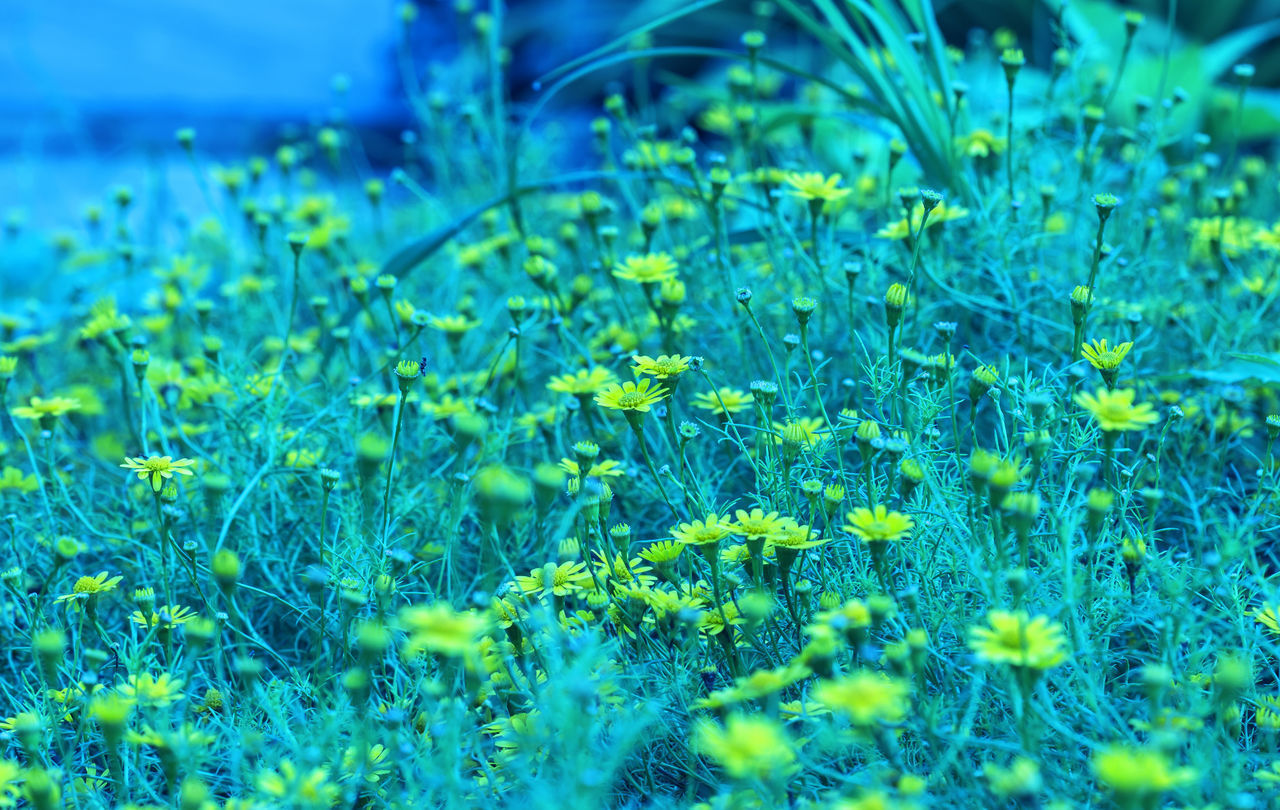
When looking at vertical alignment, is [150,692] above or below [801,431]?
below

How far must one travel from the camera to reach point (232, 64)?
11.8ft

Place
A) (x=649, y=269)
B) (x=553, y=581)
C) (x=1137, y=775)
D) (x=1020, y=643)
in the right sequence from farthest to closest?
(x=649, y=269), (x=553, y=581), (x=1020, y=643), (x=1137, y=775)

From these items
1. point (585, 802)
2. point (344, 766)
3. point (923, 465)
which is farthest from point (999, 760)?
point (344, 766)

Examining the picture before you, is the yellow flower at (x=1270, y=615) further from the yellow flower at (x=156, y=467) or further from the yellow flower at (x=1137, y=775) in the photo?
the yellow flower at (x=156, y=467)

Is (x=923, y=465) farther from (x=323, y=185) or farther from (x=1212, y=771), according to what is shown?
(x=323, y=185)

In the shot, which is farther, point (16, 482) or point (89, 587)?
point (16, 482)

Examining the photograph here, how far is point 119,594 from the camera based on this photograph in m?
1.19

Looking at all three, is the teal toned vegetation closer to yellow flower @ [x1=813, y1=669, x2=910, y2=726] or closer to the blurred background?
yellow flower @ [x1=813, y1=669, x2=910, y2=726]

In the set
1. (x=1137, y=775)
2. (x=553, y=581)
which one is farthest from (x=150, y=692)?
(x=1137, y=775)

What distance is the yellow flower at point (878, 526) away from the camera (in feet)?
2.90

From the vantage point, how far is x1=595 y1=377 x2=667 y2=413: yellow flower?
103 cm

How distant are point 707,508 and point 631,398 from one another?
13cm

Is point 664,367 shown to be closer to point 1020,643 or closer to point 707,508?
point 707,508

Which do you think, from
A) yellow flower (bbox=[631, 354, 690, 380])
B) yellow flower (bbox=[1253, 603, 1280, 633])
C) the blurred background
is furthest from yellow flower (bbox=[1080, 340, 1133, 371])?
the blurred background
